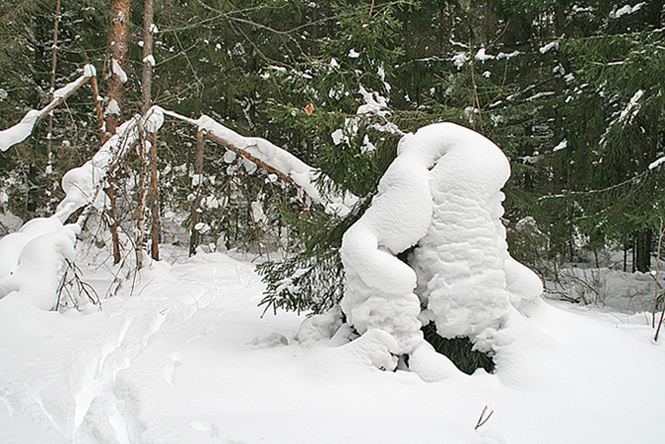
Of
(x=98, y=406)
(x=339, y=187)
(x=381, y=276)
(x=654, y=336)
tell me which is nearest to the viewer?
(x=98, y=406)

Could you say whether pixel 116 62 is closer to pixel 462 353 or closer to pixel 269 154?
pixel 269 154

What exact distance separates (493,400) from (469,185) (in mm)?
1385

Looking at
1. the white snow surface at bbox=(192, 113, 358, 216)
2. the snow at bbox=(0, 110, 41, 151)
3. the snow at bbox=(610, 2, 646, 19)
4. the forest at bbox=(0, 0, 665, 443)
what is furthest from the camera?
the snow at bbox=(610, 2, 646, 19)

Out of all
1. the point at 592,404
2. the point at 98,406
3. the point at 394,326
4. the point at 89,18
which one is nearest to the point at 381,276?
the point at 394,326

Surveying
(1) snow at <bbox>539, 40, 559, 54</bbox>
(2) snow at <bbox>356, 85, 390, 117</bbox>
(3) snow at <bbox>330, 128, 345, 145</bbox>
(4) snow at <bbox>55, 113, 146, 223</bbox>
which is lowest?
(4) snow at <bbox>55, 113, 146, 223</bbox>

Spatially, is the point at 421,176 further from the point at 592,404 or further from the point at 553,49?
the point at 553,49

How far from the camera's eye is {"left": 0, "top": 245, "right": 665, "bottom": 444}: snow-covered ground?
6.33ft

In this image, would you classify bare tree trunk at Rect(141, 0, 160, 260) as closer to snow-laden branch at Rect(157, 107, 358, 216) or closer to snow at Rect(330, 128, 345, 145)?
snow-laden branch at Rect(157, 107, 358, 216)

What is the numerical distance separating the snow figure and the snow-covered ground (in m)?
0.23

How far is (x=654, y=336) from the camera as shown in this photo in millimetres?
3148

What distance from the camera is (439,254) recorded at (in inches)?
105

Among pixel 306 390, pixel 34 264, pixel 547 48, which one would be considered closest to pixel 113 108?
pixel 34 264

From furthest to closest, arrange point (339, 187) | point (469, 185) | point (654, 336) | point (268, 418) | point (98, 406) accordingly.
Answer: point (339, 187)
point (654, 336)
point (469, 185)
point (98, 406)
point (268, 418)

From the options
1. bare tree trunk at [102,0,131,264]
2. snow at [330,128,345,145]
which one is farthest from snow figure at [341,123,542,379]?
bare tree trunk at [102,0,131,264]
